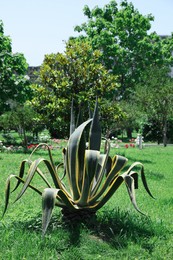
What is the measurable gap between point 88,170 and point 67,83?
Result: 7393 millimetres

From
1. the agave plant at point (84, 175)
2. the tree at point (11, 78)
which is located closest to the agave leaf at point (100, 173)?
the agave plant at point (84, 175)

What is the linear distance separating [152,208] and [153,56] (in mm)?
31458

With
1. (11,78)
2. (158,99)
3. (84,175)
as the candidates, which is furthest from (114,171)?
(158,99)

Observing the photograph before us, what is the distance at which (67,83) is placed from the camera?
11680 mm

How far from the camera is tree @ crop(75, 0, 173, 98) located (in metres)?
35.1

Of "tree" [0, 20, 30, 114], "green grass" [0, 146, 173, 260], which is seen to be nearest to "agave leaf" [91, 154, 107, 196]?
"green grass" [0, 146, 173, 260]

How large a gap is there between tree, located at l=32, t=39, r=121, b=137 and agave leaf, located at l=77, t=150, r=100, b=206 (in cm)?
702

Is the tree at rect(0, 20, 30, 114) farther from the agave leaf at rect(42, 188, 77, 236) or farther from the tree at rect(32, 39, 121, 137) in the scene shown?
the agave leaf at rect(42, 188, 77, 236)

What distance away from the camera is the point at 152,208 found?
657 centimetres

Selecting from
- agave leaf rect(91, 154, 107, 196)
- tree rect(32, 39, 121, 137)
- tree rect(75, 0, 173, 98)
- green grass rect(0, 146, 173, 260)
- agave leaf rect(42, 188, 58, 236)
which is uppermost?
tree rect(75, 0, 173, 98)

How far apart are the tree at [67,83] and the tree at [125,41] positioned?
75.4ft

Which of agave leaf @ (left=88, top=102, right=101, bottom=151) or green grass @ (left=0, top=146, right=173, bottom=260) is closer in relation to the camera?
green grass @ (left=0, top=146, right=173, bottom=260)

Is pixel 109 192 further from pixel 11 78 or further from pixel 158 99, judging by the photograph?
pixel 158 99

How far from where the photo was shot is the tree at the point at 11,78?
61.2 ft
